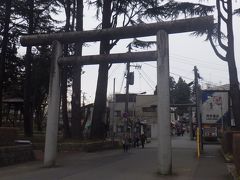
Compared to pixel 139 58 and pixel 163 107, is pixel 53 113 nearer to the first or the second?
pixel 139 58

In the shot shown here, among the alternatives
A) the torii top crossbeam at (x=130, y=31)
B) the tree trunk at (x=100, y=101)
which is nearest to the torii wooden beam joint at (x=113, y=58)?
the torii top crossbeam at (x=130, y=31)

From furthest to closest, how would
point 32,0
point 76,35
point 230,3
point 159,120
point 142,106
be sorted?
1. point 142,106
2. point 32,0
3. point 230,3
4. point 76,35
5. point 159,120

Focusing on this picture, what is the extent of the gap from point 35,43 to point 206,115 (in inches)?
1189

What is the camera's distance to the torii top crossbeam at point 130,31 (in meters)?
17.6

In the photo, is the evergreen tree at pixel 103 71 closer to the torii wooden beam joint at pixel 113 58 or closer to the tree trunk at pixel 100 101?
the tree trunk at pixel 100 101

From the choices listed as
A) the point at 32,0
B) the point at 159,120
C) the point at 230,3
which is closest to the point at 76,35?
the point at 159,120

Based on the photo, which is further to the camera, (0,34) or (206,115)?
(206,115)

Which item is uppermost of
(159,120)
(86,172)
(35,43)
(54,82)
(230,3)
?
(230,3)

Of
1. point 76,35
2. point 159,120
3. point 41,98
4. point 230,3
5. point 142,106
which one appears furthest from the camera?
point 142,106

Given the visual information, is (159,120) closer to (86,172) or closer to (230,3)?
(86,172)

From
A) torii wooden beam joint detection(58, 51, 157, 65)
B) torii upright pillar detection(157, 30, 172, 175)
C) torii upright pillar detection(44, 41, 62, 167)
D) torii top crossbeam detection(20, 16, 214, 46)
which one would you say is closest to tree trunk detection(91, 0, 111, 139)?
torii top crossbeam detection(20, 16, 214, 46)

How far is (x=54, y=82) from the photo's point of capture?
2016 cm

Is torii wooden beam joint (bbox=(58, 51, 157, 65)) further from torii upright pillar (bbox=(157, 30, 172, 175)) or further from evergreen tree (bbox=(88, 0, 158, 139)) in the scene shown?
evergreen tree (bbox=(88, 0, 158, 139))

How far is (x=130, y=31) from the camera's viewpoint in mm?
18766
